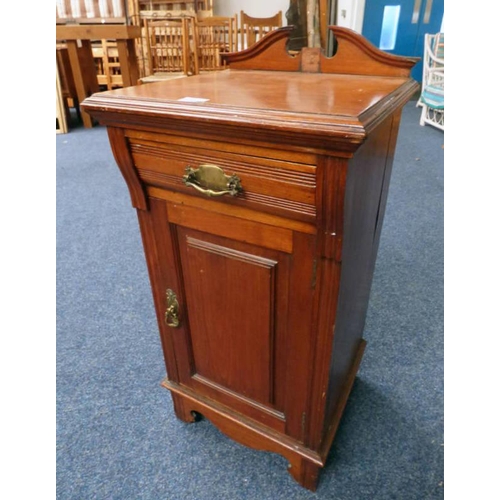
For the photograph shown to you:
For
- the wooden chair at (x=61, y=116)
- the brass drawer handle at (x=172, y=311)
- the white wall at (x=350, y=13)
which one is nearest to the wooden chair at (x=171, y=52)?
the wooden chair at (x=61, y=116)

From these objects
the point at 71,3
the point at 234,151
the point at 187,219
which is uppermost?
the point at 71,3

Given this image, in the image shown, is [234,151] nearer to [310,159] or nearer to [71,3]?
[310,159]

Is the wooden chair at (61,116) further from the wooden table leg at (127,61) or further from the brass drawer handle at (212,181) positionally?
the brass drawer handle at (212,181)

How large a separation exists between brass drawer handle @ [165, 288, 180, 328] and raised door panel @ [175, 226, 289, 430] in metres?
0.02

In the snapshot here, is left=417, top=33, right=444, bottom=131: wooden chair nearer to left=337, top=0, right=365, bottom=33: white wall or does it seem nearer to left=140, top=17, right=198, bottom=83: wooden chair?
left=337, top=0, right=365, bottom=33: white wall

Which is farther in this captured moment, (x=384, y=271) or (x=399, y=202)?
(x=399, y=202)

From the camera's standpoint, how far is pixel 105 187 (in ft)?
8.21

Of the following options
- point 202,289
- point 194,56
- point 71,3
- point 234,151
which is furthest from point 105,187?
point 71,3

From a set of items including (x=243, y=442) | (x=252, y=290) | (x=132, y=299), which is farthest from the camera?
(x=132, y=299)

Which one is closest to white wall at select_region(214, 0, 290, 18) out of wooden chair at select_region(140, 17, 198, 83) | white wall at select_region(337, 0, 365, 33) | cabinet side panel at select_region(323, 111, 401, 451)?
white wall at select_region(337, 0, 365, 33)

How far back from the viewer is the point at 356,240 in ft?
2.25

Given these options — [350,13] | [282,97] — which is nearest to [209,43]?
[350,13]

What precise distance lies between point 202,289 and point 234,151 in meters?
0.31

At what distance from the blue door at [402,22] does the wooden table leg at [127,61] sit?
2688 mm
